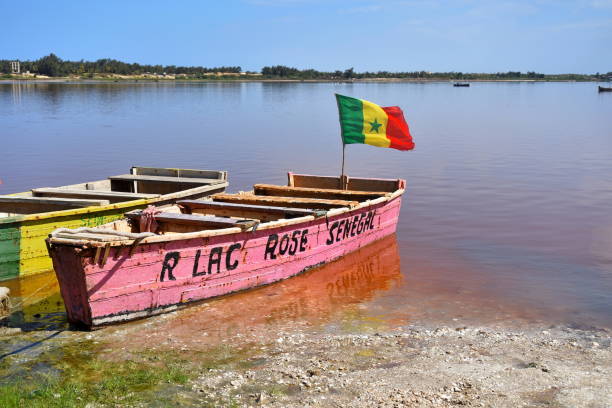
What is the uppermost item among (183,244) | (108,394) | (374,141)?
(374,141)

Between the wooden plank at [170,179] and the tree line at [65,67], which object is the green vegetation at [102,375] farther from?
the tree line at [65,67]

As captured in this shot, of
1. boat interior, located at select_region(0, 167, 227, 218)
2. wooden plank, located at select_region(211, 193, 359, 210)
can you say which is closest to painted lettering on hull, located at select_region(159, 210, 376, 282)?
wooden plank, located at select_region(211, 193, 359, 210)

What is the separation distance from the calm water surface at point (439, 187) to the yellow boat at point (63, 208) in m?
3.50

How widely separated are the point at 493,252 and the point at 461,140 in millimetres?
24113

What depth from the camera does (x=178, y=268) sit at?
9945mm

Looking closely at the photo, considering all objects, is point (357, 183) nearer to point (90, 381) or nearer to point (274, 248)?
point (274, 248)

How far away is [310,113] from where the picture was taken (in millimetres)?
63531

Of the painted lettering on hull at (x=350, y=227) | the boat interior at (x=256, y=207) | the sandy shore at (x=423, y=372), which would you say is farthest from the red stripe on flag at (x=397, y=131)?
the sandy shore at (x=423, y=372)

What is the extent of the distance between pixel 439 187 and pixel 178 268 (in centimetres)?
1475

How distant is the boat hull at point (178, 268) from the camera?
9062 millimetres

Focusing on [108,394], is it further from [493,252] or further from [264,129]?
[264,129]

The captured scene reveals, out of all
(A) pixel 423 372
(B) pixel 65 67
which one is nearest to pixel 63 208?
(A) pixel 423 372

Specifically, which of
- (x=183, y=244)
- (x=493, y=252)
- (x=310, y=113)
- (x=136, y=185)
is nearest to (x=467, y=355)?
(x=183, y=244)

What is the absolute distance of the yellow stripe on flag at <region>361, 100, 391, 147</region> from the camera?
14930 mm
